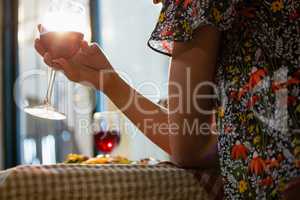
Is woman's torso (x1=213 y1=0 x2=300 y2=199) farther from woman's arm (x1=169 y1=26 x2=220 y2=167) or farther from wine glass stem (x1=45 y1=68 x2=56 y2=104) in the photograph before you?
wine glass stem (x1=45 y1=68 x2=56 y2=104)

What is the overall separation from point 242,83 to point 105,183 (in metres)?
0.27

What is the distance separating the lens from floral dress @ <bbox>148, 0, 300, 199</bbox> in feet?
2.40

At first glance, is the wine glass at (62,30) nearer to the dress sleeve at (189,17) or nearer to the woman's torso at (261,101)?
the dress sleeve at (189,17)

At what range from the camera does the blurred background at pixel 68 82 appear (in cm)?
271

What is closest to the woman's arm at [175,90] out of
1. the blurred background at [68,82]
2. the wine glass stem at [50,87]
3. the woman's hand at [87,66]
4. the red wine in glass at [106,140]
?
the woman's hand at [87,66]

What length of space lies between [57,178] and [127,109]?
0.28 m

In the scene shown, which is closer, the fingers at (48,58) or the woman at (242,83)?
the woman at (242,83)

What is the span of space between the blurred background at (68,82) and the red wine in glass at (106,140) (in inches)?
7.3

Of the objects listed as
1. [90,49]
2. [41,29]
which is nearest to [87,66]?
[90,49]

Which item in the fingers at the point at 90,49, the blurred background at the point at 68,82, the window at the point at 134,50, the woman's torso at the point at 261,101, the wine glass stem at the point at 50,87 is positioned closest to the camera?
the woman's torso at the point at 261,101

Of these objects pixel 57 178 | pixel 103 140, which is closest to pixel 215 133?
pixel 57 178

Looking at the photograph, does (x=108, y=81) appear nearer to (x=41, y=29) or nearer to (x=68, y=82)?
(x=41, y=29)

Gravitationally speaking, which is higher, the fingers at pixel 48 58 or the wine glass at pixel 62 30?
the wine glass at pixel 62 30

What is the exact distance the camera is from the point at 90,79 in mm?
1014
